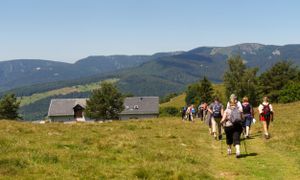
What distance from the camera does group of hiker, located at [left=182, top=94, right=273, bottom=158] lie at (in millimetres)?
18406

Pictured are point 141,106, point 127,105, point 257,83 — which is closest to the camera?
point 257,83

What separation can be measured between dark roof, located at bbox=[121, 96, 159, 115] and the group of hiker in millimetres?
132732

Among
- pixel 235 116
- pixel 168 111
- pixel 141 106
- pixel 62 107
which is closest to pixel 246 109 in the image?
pixel 235 116

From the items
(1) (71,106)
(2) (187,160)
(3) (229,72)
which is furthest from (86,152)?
(1) (71,106)

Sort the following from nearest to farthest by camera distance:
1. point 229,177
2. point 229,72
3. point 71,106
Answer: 1. point 229,177
2. point 229,72
3. point 71,106

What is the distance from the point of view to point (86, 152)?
1738 centimetres

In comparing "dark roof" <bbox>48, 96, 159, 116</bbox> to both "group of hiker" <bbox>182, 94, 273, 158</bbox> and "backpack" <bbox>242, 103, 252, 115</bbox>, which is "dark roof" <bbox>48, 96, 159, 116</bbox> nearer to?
"group of hiker" <bbox>182, 94, 273, 158</bbox>

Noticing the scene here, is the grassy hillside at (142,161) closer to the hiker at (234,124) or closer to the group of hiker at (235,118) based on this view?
the hiker at (234,124)

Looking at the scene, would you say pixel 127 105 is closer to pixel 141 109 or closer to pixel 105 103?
pixel 141 109

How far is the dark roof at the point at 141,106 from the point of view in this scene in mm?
161000

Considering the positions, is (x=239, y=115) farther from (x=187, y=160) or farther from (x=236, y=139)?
(x=187, y=160)

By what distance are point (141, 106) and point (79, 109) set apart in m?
23.5

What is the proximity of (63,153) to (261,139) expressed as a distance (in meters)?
12.2

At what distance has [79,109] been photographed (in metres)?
156
